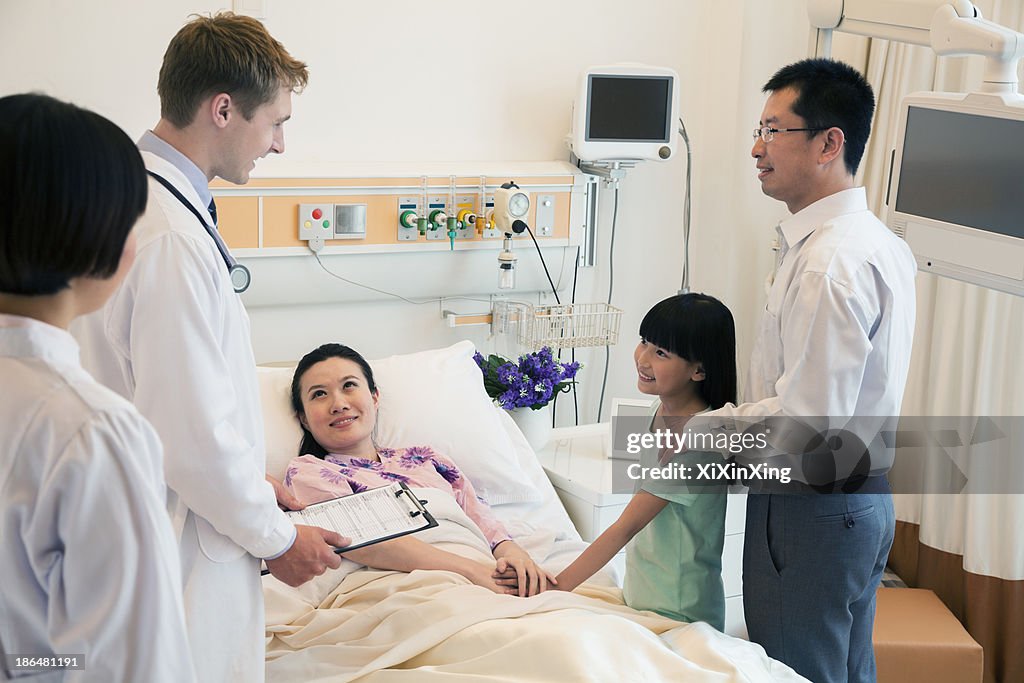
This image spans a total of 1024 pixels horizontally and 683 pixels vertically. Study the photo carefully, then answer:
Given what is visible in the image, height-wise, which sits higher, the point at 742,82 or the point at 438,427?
the point at 742,82

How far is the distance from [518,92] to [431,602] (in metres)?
1.88

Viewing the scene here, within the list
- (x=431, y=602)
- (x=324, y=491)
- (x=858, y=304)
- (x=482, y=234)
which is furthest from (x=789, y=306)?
(x=482, y=234)

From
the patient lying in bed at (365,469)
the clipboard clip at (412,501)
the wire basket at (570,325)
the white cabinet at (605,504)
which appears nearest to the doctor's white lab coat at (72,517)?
the clipboard clip at (412,501)

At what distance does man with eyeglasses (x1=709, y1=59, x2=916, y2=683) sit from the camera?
6.16 feet

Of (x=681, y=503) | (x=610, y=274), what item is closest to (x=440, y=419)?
(x=681, y=503)

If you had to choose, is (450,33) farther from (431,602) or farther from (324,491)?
(431,602)

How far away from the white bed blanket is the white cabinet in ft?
2.09

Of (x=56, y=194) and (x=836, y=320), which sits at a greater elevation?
(x=56, y=194)

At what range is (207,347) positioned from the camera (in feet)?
4.67

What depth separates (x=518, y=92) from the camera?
3293mm

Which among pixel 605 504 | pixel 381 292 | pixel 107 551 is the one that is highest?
pixel 107 551

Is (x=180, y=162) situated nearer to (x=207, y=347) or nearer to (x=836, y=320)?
(x=207, y=347)

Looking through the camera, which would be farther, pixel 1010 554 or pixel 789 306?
pixel 1010 554

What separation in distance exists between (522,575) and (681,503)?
397mm
